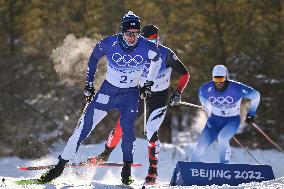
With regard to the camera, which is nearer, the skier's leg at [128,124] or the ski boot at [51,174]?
the ski boot at [51,174]

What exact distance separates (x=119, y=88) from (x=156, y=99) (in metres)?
1.95

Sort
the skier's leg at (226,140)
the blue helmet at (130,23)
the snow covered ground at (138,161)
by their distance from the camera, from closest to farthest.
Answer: the blue helmet at (130,23) < the skier's leg at (226,140) < the snow covered ground at (138,161)

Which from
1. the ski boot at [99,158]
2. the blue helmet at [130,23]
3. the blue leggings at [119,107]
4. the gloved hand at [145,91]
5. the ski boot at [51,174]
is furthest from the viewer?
the ski boot at [99,158]

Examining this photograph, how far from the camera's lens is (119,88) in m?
8.29

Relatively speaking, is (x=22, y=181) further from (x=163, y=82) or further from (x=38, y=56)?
(x=38, y=56)

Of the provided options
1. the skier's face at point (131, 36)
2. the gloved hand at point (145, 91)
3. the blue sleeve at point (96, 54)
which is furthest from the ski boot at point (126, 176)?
the skier's face at point (131, 36)

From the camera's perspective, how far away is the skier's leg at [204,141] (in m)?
10.6

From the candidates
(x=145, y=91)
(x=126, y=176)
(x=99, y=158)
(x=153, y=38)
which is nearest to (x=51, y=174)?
(x=126, y=176)

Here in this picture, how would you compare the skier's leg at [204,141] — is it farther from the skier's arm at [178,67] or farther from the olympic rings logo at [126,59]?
the olympic rings logo at [126,59]

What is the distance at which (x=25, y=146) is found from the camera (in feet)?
57.1

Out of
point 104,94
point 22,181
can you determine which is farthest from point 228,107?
point 22,181

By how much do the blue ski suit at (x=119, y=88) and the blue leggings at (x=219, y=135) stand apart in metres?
2.61

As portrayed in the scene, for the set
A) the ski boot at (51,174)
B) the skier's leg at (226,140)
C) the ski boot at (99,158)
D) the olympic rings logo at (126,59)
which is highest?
the olympic rings logo at (126,59)

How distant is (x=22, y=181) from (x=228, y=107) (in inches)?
171
